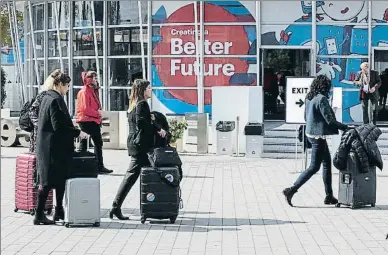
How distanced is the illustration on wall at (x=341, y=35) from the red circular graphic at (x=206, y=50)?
0.93 metres

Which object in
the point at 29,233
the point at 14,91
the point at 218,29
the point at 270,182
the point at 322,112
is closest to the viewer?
the point at 29,233

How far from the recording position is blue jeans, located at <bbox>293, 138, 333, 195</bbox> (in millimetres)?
10867

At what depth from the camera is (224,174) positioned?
1530 centimetres

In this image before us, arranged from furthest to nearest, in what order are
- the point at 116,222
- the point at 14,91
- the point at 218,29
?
the point at 14,91 < the point at 218,29 < the point at 116,222

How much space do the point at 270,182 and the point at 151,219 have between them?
470 cm

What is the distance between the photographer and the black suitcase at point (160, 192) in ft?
30.5

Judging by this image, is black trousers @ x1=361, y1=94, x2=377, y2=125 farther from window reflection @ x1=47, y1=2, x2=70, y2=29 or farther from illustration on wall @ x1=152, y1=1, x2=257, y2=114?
window reflection @ x1=47, y1=2, x2=70, y2=29

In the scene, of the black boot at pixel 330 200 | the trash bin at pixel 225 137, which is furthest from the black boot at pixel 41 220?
the trash bin at pixel 225 137

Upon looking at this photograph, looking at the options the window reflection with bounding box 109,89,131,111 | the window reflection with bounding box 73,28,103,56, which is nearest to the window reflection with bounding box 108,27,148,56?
the window reflection with bounding box 73,28,103,56

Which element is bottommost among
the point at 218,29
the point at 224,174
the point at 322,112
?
the point at 224,174

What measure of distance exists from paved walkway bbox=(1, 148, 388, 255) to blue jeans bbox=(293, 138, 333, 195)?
36cm

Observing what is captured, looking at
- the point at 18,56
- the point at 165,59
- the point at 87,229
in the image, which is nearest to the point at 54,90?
the point at 87,229

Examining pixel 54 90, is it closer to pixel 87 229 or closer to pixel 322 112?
pixel 87 229

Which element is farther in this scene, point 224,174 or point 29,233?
point 224,174
